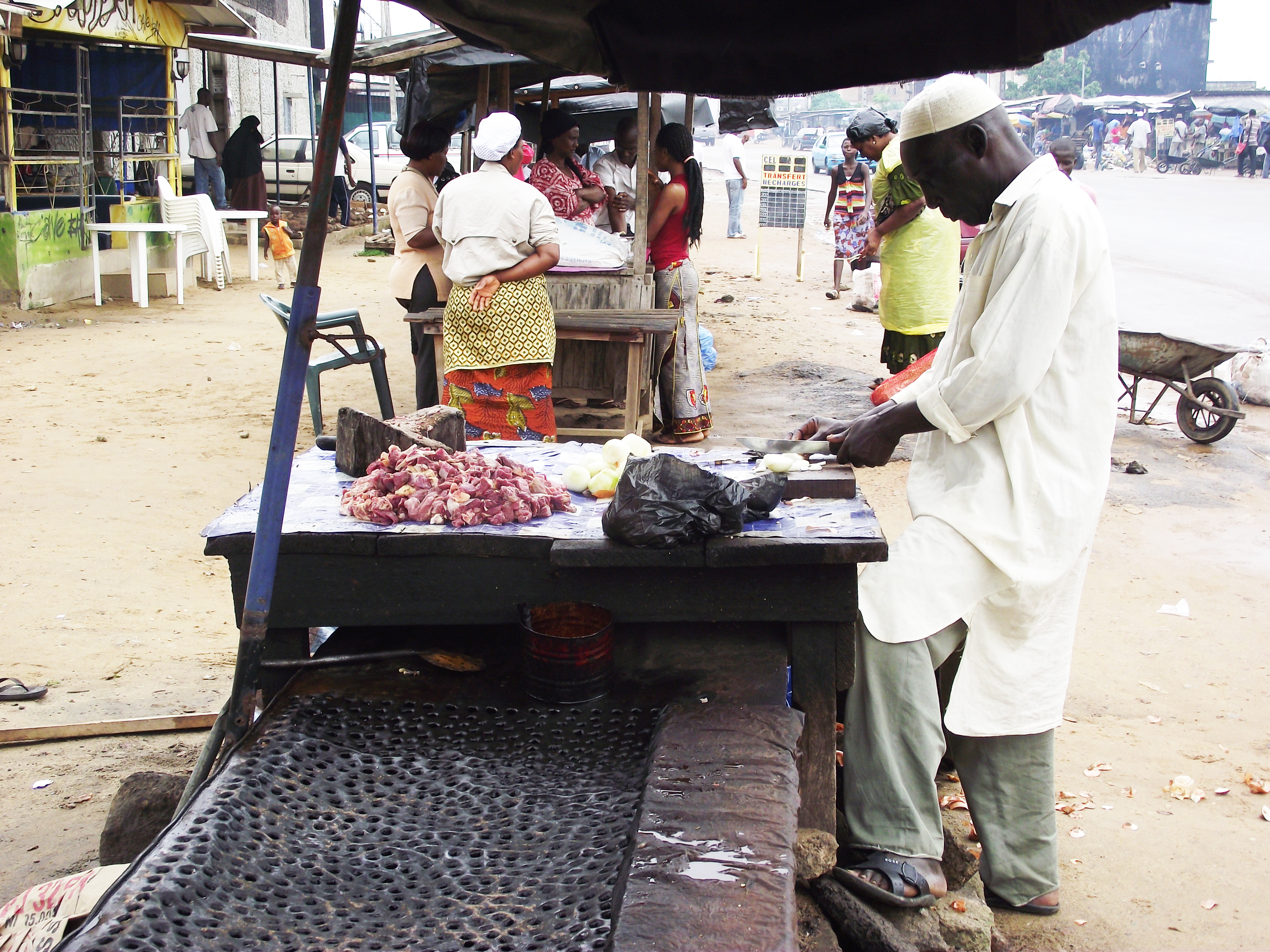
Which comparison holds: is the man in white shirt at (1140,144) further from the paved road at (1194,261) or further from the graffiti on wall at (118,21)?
the graffiti on wall at (118,21)

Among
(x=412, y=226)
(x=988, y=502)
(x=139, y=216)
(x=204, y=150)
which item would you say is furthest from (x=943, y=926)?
(x=204, y=150)

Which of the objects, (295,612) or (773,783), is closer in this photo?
(773,783)

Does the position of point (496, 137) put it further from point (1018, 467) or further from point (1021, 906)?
point (1021, 906)

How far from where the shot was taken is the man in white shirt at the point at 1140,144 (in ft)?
131

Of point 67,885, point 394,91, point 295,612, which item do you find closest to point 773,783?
point 295,612

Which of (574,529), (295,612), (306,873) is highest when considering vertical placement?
(574,529)

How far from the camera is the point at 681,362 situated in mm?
7375

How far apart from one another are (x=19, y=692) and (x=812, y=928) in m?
2.98

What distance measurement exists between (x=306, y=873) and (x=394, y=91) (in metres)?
29.6

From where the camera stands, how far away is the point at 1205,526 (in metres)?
6.16

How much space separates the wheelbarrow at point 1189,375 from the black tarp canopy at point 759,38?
18.2 ft

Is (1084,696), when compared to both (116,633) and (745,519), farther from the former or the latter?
(116,633)

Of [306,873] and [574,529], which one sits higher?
[574,529]

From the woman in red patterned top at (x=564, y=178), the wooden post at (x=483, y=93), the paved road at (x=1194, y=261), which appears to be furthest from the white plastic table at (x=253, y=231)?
the paved road at (x=1194, y=261)
